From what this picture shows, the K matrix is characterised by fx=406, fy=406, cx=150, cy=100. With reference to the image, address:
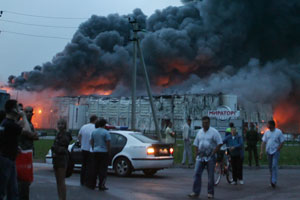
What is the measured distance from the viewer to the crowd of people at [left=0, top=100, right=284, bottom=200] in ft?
16.9

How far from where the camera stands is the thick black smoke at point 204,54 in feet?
193

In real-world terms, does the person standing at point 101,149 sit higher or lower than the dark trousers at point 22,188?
higher

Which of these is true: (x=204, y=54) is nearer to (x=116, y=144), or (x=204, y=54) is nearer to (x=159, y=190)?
(x=116, y=144)

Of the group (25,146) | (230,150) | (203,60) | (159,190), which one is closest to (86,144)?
(159,190)

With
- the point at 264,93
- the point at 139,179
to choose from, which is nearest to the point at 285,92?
the point at 264,93

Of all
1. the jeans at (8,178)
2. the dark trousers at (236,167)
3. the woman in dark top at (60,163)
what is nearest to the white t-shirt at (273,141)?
the dark trousers at (236,167)

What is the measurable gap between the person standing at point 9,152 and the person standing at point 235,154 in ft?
Answer: 23.6

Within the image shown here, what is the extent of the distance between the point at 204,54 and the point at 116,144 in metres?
48.3

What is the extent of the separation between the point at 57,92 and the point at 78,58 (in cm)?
1031

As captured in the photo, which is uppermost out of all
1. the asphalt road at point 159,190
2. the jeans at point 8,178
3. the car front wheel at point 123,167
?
the jeans at point 8,178

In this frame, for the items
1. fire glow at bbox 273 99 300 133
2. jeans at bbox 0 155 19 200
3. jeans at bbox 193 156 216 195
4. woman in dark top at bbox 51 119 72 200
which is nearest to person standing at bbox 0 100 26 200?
jeans at bbox 0 155 19 200

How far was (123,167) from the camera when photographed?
1224 cm

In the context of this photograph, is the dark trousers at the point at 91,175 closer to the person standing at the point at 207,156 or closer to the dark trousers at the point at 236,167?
the person standing at the point at 207,156

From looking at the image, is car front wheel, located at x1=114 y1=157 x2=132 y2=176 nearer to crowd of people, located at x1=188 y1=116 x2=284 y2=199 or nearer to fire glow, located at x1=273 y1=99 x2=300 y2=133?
crowd of people, located at x1=188 y1=116 x2=284 y2=199
